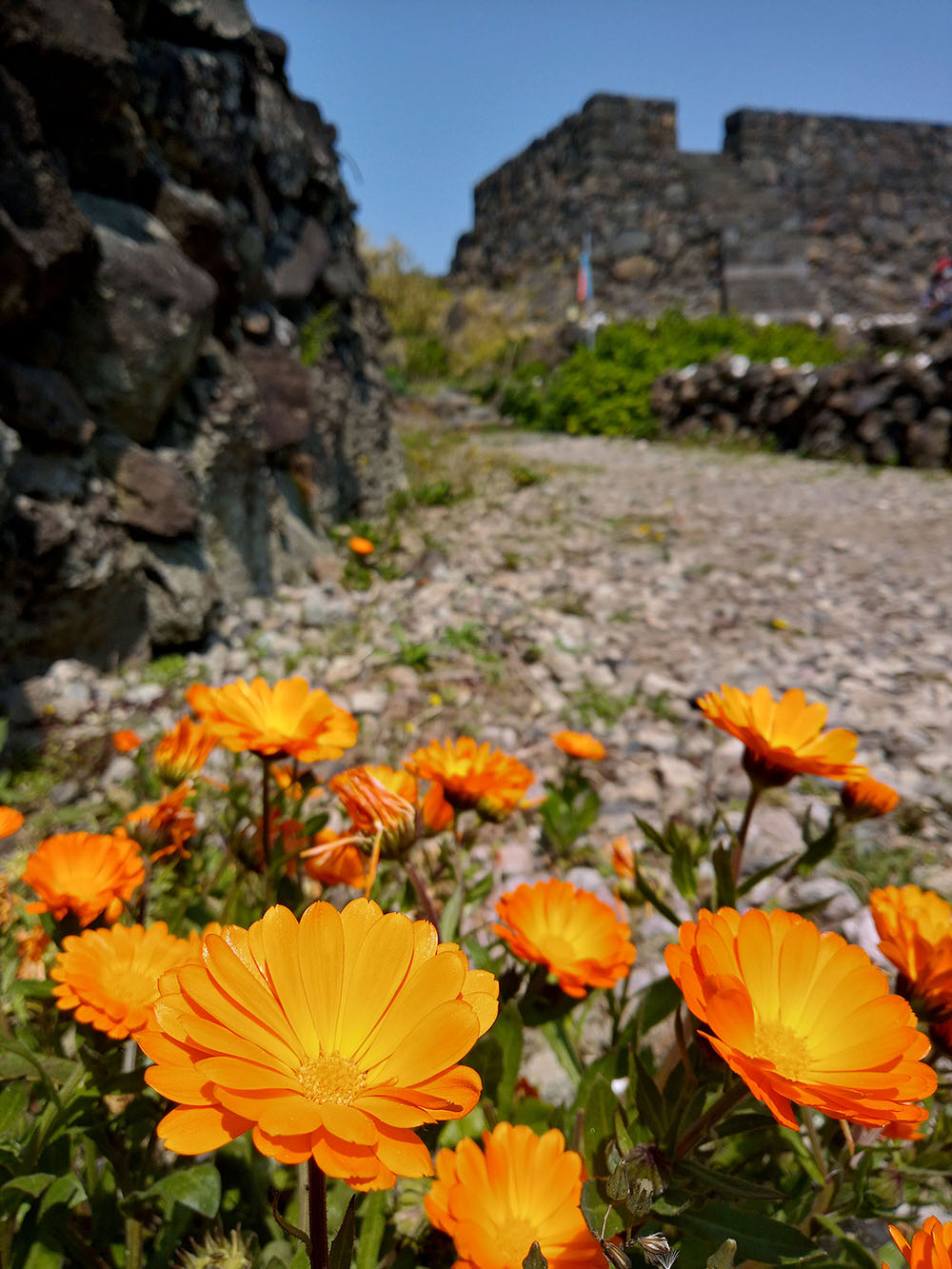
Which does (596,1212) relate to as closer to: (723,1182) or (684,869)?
(723,1182)

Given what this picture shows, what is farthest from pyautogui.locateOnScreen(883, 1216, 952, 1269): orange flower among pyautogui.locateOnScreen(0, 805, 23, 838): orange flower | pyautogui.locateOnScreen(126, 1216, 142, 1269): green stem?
pyautogui.locateOnScreen(0, 805, 23, 838): orange flower

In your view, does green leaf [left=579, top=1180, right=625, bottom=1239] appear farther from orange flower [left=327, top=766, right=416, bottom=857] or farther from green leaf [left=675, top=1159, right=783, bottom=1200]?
orange flower [left=327, top=766, right=416, bottom=857]

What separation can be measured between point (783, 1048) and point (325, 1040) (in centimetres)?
32

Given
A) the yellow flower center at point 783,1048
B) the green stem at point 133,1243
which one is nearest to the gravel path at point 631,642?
the green stem at point 133,1243

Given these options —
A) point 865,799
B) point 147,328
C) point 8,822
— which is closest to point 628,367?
point 147,328

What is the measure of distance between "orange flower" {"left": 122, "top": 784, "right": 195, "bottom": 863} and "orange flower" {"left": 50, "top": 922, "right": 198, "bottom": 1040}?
0.24m

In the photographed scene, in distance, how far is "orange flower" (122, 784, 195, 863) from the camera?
98cm

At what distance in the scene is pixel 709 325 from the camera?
9289 mm

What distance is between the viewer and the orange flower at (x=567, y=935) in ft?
2.55

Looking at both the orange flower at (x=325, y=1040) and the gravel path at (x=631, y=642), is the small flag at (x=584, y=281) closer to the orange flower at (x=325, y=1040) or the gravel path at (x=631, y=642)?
the gravel path at (x=631, y=642)

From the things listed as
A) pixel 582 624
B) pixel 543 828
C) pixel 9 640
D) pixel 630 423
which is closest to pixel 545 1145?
pixel 543 828

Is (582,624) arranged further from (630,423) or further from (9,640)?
(630,423)

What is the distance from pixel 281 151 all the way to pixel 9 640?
2.51 metres

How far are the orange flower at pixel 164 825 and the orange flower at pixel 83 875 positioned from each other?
17 centimetres
